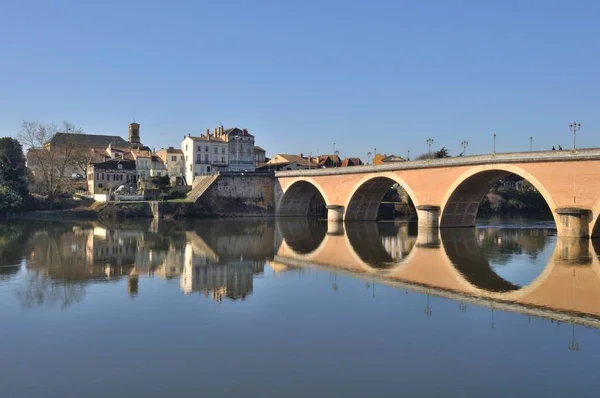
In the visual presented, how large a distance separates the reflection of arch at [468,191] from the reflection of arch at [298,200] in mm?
20615

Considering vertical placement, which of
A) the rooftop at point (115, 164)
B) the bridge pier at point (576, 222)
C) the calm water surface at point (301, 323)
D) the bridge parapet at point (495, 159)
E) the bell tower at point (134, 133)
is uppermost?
the bell tower at point (134, 133)

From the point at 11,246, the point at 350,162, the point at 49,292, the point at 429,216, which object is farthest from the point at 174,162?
the point at 49,292

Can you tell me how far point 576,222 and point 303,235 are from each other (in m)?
17.2

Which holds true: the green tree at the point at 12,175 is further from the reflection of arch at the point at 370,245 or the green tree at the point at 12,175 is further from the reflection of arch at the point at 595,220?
the reflection of arch at the point at 595,220

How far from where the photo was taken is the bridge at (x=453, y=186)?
29109 mm

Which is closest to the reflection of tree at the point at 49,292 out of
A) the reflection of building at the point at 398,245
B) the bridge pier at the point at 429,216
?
the reflection of building at the point at 398,245

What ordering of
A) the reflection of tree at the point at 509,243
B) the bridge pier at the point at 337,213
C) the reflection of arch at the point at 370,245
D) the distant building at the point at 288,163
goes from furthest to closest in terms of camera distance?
the distant building at the point at 288,163, the bridge pier at the point at 337,213, the reflection of tree at the point at 509,243, the reflection of arch at the point at 370,245

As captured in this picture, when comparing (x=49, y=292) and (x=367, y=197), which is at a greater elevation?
(x=367, y=197)

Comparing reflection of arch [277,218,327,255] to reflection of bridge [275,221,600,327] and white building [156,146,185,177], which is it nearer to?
reflection of bridge [275,221,600,327]

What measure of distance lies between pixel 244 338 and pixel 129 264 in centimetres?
1296

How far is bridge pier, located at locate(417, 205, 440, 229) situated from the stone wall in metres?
24.8

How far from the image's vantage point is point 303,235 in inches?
1581

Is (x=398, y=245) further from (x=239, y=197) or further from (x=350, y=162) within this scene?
(x=350, y=162)

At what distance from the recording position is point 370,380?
10.3 m
